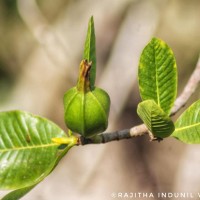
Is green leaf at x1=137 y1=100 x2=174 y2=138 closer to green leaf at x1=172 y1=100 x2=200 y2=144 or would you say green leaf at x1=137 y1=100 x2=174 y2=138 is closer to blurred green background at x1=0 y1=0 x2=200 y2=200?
green leaf at x1=172 y1=100 x2=200 y2=144

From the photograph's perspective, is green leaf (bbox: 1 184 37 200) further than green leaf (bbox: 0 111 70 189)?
No

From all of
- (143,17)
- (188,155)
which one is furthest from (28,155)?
(188,155)

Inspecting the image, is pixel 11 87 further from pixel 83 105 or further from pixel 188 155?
pixel 83 105

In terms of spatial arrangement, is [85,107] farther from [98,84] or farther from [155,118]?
[98,84]

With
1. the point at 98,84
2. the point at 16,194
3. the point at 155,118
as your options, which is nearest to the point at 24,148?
the point at 16,194

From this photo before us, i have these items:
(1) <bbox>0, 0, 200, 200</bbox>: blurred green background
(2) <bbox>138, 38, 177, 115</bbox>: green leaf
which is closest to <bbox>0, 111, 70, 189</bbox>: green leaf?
(2) <bbox>138, 38, 177, 115</bbox>: green leaf

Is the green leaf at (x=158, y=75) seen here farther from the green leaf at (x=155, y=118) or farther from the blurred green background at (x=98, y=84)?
the blurred green background at (x=98, y=84)
